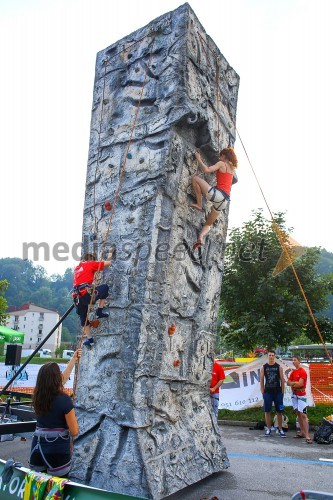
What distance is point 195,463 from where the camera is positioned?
17.1 feet

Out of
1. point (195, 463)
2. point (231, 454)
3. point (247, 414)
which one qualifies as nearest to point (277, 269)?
point (247, 414)

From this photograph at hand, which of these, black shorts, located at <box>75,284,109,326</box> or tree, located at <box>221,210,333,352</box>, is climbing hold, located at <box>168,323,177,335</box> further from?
tree, located at <box>221,210,333,352</box>

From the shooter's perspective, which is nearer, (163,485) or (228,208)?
(163,485)

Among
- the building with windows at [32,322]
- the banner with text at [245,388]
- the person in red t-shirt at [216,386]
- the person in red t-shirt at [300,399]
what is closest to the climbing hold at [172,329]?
the person in red t-shirt at [216,386]

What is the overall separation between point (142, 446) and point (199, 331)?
72.5 inches

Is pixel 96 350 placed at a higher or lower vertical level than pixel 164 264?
lower

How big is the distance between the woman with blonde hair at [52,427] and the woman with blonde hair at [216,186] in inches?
112

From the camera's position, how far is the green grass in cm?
998

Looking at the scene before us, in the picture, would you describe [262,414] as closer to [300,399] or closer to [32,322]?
[300,399]

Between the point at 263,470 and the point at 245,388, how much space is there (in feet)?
18.4

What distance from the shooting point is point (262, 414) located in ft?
34.6

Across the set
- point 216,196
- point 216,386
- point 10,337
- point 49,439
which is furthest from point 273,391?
point 10,337

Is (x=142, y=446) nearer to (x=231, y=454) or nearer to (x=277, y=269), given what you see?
(x=231, y=454)

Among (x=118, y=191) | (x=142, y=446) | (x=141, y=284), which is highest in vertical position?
(x=118, y=191)
